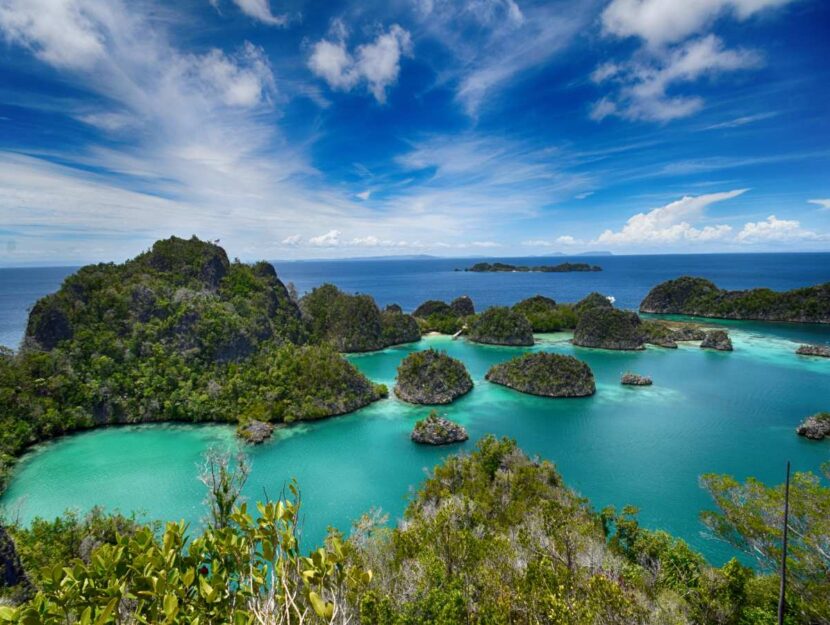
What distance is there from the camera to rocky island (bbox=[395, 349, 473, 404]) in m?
36.7

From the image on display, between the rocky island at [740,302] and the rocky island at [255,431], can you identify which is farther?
the rocky island at [740,302]

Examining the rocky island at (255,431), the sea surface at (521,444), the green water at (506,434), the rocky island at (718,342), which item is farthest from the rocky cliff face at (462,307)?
the rocky island at (255,431)

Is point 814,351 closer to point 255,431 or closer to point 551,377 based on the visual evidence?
point 551,377

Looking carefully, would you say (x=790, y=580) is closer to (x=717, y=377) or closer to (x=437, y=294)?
(x=717, y=377)

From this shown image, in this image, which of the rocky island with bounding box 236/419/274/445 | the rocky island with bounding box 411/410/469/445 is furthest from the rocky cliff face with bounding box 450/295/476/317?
the rocky island with bounding box 236/419/274/445

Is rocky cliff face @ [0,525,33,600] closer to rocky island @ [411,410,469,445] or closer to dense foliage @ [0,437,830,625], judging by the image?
dense foliage @ [0,437,830,625]

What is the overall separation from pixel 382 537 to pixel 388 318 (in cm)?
4676

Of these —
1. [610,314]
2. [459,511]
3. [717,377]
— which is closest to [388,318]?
[610,314]

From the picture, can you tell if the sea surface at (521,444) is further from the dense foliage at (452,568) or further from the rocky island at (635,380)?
the dense foliage at (452,568)

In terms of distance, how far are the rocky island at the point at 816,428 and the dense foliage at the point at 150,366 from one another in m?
31.1

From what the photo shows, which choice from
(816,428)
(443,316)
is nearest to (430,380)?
(816,428)

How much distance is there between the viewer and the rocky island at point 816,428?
1127 inches

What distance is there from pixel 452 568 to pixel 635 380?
34891 millimetres

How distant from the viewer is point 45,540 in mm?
15609
